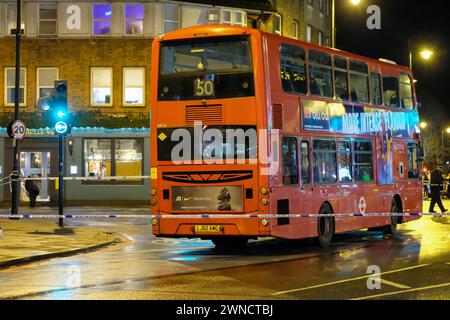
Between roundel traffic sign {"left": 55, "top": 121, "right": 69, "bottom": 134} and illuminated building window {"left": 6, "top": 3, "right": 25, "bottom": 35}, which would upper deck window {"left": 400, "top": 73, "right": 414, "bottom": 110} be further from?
illuminated building window {"left": 6, "top": 3, "right": 25, "bottom": 35}

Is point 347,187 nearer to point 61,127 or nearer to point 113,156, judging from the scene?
point 61,127

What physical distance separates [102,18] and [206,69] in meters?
22.6

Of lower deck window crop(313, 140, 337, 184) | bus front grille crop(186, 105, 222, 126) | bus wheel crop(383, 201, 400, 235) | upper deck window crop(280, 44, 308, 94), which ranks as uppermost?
upper deck window crop(280, 44, 308, 94)

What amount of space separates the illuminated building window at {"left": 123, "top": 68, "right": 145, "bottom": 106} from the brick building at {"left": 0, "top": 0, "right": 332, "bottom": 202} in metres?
0.05

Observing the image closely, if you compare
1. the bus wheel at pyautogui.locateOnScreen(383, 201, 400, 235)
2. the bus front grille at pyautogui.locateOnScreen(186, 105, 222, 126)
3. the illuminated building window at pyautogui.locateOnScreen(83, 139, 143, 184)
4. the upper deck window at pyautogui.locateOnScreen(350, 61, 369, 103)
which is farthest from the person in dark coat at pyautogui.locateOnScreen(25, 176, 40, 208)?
the bus front grille at pyautogui.locateOnScreen(186, 105, 222, 126)

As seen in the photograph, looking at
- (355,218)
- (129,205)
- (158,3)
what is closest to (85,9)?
(158,3)

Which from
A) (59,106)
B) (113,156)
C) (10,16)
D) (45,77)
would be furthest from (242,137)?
(10,16)

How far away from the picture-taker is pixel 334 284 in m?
10.7

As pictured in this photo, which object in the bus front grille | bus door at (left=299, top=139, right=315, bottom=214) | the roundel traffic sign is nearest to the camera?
the bus front grille

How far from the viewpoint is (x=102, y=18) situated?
3628 cm

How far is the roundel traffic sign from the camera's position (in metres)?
20.7

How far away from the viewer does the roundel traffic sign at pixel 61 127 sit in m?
20.7

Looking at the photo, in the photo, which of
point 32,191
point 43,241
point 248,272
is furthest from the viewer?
point 32,191

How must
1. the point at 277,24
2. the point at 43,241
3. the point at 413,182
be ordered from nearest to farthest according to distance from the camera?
Result: the point at 43,241 → the point at 413,182 → the point at 277,24
